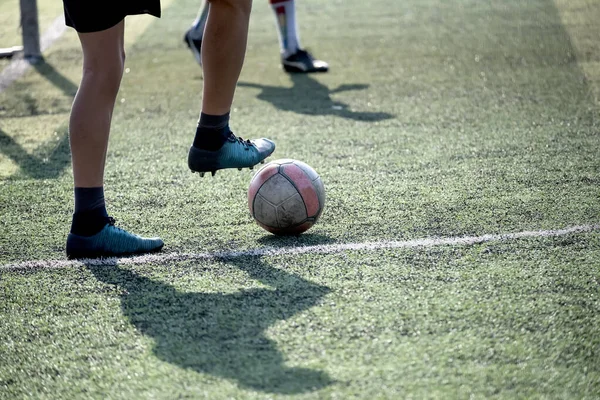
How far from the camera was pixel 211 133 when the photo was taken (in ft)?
14.4

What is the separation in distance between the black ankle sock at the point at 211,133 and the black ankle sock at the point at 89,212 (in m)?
0.61

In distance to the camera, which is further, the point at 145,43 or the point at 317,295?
the point at 145,43

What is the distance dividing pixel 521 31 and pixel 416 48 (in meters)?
1.41

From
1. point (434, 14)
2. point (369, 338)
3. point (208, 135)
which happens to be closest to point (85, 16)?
point (208, 135)

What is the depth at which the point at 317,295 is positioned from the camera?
139 inches

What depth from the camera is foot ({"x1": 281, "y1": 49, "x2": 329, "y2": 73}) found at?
8406mm

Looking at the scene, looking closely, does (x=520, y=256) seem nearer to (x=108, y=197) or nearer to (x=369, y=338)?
(x=369, y=338)

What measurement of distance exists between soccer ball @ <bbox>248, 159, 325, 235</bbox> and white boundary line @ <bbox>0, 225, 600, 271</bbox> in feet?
0.47

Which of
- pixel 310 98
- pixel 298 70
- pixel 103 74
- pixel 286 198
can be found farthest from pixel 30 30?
pixel 286 198

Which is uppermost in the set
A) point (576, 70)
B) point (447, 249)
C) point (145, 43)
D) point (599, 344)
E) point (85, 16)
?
point (85, 16)

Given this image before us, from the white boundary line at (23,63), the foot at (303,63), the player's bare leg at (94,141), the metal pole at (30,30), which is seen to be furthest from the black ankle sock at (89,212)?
the metal pole at (30,30)

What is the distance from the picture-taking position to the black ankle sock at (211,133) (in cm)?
439

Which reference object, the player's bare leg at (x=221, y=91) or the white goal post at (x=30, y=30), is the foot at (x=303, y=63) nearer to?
the white goal post at (x=30, y=30)

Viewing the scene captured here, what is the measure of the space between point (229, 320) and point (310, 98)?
4298mm
